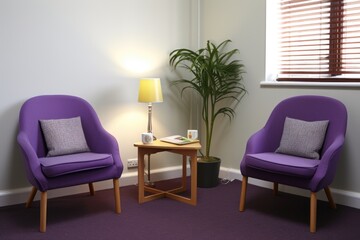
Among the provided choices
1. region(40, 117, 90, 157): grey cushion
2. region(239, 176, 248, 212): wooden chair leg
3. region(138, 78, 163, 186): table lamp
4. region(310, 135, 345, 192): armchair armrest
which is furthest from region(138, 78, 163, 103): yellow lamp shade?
region(310, 135, 345, 192): armchair armrest

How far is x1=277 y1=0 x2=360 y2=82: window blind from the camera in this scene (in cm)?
317

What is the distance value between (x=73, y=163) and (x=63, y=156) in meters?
0.30

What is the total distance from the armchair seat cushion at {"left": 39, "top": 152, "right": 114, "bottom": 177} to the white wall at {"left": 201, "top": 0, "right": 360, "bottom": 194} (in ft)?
4.90

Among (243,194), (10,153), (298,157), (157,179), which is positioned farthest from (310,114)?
(10,153)

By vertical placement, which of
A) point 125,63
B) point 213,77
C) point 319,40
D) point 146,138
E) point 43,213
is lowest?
point 43,213

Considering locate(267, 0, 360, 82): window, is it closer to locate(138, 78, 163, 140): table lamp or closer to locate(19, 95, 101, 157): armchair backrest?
locate(138, 78, 163, 140): table lamp

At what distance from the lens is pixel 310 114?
3121 mm

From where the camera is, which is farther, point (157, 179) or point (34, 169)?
point (157, 179)

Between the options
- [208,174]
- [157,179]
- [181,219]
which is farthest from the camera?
[157,179]

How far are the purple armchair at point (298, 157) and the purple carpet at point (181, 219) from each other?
0.15 m

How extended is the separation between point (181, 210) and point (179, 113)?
4.29ft

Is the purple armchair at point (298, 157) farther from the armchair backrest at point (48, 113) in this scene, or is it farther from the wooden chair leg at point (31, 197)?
the wooden chair leg at point (31, 197)

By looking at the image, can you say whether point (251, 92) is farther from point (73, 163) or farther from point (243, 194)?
point (73, 163)

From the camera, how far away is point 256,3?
11.9ft
